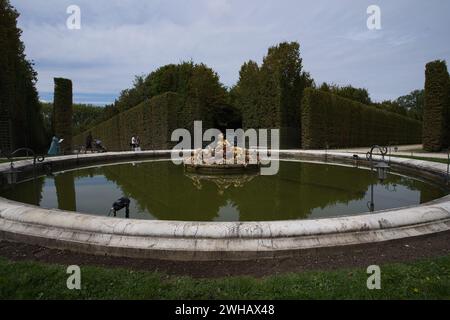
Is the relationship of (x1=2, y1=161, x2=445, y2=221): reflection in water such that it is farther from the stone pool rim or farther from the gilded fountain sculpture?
the stone pool rim

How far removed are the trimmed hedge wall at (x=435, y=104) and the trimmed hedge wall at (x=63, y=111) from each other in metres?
20.9

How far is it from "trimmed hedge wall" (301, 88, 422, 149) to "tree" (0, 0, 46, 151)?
55.8ft

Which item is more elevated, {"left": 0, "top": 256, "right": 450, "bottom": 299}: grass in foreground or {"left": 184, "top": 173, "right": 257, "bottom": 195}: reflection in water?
{"left": 184, "top": 173, "right": 257, "bottom": 195}: reflection in water

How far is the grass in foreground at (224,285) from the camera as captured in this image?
9.34 feet

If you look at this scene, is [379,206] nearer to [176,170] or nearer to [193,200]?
[193,200]

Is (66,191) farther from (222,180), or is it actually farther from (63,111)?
(63,111)

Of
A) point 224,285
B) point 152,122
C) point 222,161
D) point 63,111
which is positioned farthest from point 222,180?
point 152,122

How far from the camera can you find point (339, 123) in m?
24.5

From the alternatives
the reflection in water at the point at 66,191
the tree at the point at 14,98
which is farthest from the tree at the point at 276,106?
the reflection in water at the point at 66,191

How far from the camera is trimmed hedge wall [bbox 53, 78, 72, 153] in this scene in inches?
800

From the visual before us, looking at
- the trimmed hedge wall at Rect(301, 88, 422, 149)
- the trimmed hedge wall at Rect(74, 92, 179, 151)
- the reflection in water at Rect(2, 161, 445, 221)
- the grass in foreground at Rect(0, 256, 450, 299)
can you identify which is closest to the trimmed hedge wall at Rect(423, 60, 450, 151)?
the trimmed hedge wall at Rect(301, 88, 422, 149)

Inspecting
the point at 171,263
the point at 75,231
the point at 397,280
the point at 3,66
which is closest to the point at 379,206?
the point at 397,280

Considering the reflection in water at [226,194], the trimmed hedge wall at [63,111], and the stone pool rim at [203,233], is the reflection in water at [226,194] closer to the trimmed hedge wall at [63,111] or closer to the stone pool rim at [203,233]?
the stone pool rim at [203,233]
